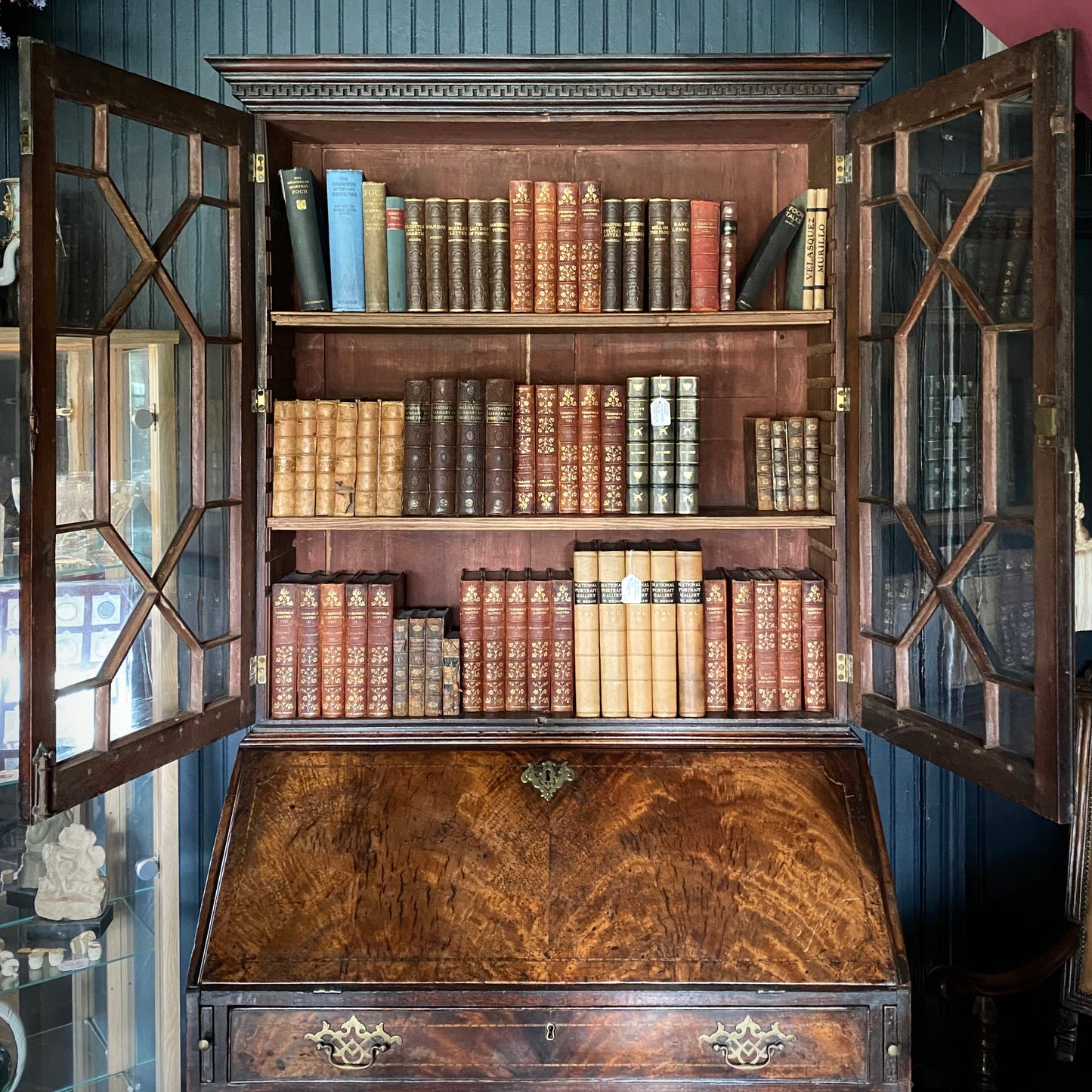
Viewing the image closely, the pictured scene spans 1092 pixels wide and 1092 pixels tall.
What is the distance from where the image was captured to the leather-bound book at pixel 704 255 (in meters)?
2.15

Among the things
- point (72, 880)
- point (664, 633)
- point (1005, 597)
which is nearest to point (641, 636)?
point (664, 633)

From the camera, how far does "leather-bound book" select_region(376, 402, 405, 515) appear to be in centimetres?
218

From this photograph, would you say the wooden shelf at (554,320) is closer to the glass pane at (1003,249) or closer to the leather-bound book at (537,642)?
the glass pane at (1003,249)

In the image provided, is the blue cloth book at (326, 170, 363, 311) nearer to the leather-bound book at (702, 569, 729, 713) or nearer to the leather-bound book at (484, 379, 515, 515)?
the leather-bound book at (484, 379, 515, 515)

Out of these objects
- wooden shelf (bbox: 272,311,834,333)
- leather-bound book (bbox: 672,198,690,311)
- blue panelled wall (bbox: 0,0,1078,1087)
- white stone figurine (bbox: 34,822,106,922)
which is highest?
blue panelled wall (bbox: 0,0,1078,1087)

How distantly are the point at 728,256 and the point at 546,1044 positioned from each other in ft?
4.97

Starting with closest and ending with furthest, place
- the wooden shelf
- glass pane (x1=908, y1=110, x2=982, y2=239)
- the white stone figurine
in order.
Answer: glass pane (x1=908, y1=110, x2=982, y2=239)
the wooden shelf
the white stone figurine

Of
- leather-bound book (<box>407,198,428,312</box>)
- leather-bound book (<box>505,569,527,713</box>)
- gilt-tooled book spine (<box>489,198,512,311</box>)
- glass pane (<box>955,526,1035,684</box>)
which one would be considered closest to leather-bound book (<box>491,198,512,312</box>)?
gilt-tooled book spine (<box>489,198,512,311</box>)

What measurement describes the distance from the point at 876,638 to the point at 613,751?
1.81 feet

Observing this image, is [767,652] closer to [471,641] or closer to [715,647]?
[715,647]

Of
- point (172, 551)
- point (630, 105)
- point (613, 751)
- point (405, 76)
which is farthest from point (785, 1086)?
point (405, 76)

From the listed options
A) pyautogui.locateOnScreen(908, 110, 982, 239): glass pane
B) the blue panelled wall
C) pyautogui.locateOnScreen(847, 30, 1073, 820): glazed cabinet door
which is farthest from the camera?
the blue panelled wall

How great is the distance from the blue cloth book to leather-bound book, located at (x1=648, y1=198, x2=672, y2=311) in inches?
23.0

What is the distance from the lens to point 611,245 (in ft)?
7.02
